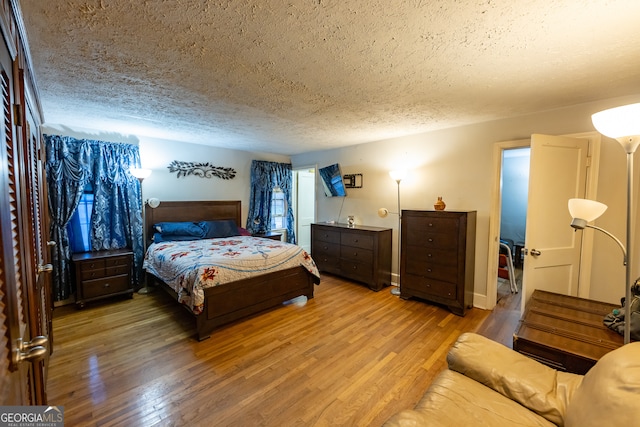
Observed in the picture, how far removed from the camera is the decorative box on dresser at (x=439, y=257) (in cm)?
310

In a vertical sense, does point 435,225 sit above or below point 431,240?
above

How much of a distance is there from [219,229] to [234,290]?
1.77 m

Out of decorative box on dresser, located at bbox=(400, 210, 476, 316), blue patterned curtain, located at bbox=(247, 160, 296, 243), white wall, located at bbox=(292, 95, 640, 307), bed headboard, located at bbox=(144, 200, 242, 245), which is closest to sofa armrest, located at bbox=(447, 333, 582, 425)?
decorative box on dresser, located at bbox=(400, 210, 476, 316)

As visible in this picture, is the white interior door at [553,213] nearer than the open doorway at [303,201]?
Yes

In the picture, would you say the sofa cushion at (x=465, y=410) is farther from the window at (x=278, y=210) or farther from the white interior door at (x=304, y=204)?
the white interior door at (x=304, y=204)

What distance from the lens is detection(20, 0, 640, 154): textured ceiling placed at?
1.30 metres

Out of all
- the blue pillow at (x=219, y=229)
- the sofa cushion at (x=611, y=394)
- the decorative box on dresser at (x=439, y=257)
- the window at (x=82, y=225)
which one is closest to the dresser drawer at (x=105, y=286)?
the window at (x=82, y=225)

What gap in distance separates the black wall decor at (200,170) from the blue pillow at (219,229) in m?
0.84

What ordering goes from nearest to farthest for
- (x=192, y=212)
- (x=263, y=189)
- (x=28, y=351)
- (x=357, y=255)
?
(x=28, y=351) → (x=357, y=255) → (x=192, y=212) → (x=263, y=189)

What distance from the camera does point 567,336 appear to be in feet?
5.18

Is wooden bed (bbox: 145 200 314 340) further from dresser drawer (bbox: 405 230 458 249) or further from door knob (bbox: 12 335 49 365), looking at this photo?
door knob (bbox: 12 335 49 365)

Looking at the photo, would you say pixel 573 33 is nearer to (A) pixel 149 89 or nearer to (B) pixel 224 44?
(B) pixel 224 44

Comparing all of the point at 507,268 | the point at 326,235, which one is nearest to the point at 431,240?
the point at 326,235

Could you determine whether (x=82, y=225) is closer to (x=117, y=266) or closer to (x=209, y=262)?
(x=117, y=266)
